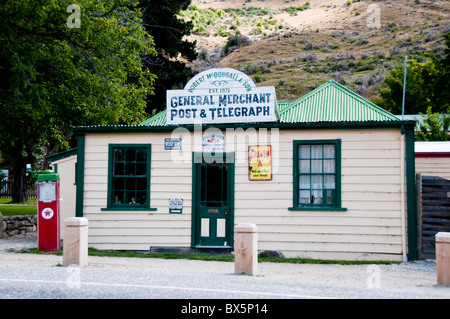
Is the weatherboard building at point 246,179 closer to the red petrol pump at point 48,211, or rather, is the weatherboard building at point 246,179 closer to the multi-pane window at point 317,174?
the multi-pane window at point 317,174

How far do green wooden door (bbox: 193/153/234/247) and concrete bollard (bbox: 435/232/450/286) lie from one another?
18.2ft

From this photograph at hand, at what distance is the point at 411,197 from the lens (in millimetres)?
12680

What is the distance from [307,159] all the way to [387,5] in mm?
81642

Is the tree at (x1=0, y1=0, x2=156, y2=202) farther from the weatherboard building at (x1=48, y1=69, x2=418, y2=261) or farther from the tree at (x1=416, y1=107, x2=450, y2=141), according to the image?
the tree at (x1=416, y1=107, x2=450, y2=141)

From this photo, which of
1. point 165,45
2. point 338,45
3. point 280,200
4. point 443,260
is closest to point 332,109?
point 280,200

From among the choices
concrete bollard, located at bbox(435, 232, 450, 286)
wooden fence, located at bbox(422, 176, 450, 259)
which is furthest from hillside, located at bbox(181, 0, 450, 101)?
concrete bollard, located at bbox(435, 232, 450, 286)

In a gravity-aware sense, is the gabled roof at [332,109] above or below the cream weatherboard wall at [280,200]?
above

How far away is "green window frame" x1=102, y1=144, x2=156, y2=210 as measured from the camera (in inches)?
545

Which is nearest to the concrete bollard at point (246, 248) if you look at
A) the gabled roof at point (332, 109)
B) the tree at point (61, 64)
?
the gabled roof at point (332, 109)

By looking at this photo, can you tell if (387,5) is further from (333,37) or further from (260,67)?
(260,67)

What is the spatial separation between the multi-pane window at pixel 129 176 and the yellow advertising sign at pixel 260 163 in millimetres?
2641

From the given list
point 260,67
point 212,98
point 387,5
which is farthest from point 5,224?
point 387,5

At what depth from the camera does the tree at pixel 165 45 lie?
1257 inches

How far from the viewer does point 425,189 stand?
12.9 metres
